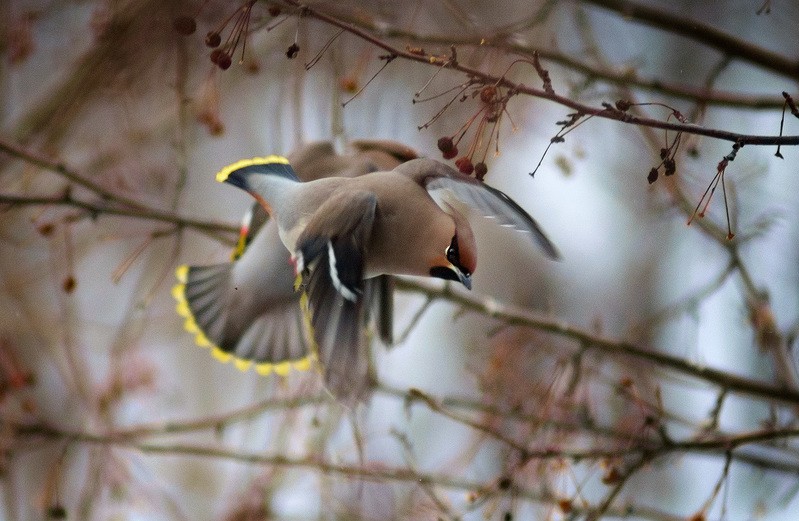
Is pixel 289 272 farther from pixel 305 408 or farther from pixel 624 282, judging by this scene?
pixel 624 282

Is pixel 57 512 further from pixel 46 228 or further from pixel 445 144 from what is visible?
pixel 445 144

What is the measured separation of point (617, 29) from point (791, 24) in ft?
1.26

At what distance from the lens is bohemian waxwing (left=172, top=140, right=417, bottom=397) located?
3.79ft

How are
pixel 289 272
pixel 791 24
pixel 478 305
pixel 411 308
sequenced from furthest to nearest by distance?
pixel 411 308 < pixel 478 305 < pixel 791 24 < pixel 289 272

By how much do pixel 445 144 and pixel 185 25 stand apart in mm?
470

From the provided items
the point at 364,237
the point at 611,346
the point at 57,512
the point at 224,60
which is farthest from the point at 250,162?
the point at 57,512

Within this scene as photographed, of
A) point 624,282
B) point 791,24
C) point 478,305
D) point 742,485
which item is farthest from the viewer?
point 624,282

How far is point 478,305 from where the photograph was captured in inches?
74.3

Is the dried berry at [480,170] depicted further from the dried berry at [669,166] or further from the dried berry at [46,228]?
the dried berry at [46,228]

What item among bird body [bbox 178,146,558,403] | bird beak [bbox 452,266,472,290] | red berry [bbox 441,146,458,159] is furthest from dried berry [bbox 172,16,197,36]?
bird beak [bbox 452,266,472,290]

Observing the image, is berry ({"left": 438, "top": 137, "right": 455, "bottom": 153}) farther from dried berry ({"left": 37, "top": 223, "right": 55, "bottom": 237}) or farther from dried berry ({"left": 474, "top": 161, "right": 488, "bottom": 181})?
dried berry ({"left": 37, "top": 223, "right": 55, "bottom": 237})

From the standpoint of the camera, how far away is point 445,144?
1085 millimetres

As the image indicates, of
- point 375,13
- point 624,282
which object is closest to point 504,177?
point 375,13

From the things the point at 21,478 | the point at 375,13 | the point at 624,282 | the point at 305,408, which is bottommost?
the point at 21,478
